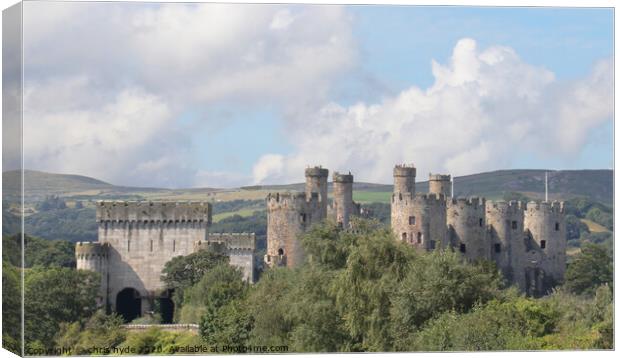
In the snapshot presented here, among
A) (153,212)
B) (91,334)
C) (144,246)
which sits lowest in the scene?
(91,334)

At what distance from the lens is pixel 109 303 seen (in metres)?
65.8

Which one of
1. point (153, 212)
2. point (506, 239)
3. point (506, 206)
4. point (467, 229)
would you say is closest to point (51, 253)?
point (153, 212)

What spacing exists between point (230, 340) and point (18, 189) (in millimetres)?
10199

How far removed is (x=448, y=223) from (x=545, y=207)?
6.85 metres

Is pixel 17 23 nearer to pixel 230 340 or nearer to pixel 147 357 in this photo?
pixel 147 357

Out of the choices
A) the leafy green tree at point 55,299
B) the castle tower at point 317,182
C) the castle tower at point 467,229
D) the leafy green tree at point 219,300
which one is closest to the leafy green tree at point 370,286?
the leafy green tree at point 219,300

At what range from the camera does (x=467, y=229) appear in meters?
73.1

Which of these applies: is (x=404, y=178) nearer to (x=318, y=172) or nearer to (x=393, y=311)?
(x=318, y=172)

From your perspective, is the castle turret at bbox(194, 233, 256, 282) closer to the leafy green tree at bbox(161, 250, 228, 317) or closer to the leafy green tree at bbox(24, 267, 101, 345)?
the leafy green tree at bbox(161, 250, 228, 317)

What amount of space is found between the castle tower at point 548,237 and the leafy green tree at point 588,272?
67 cm

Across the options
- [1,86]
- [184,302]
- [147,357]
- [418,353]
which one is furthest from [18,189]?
[184,302]

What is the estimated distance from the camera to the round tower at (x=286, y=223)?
68.5 meters

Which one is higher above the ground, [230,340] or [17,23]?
[17,23]

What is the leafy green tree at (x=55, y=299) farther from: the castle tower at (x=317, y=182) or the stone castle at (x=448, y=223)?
the castle tower at (x=317, y=182)
